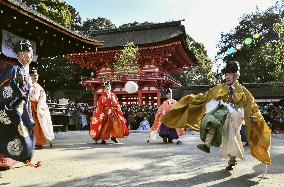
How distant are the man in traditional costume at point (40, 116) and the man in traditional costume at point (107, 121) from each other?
179cm

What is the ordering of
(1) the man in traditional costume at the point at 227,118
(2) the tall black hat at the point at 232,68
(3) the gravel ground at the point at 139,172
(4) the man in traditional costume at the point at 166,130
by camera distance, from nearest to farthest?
(3) the gravel ground at the point at 139,172, (1) the man in traditional costume at the point at 227,118, (2) the tall black hat at the point at 232,68, (4) the man in traditional costume at the point at 166,130

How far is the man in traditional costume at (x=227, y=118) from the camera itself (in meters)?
4.93

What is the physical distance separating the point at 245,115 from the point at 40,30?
746cm

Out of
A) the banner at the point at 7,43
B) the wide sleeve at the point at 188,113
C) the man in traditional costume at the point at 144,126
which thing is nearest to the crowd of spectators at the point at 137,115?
the man in traditional costume at the point at 144,126

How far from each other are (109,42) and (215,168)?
1113 inches

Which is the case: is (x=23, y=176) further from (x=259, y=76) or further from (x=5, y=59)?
(x=259, y=76)

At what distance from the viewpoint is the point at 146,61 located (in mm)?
28766

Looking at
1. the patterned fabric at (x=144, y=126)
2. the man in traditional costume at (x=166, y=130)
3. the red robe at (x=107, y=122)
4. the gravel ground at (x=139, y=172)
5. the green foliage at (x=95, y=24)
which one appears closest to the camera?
the gravel ground at (x=139, y=172)

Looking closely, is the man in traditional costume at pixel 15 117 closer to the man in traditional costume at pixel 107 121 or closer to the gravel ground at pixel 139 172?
the gravel ground at pixel 139 172

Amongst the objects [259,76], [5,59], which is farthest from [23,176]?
[259,76]

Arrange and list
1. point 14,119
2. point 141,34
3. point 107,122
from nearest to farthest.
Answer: point 14,119, point 107,122, point 141,34

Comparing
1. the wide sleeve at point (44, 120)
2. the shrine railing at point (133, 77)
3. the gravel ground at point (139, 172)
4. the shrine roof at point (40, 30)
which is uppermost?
the shrine railing at point (133, 77)

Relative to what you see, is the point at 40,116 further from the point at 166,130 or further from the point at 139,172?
the point at 139,172

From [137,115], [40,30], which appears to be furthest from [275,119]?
[40,30]
